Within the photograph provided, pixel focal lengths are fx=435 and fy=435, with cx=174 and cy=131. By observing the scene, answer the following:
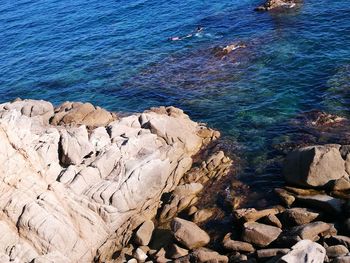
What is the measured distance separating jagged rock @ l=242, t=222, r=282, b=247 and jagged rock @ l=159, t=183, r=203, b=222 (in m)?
6.98

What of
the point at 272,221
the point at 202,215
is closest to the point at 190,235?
the point at 202,215

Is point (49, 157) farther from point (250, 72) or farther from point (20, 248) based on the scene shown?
point (250, 72)

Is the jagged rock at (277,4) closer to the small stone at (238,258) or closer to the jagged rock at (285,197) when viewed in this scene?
the jagged rock at (285,197)

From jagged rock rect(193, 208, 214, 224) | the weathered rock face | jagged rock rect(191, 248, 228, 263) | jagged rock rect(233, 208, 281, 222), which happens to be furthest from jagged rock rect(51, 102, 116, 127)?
jagged rock rect(191, 248, 228, 263)

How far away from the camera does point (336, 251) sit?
24766 mm

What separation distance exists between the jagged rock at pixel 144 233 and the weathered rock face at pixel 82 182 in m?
1.35

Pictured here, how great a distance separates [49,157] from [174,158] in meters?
11.0

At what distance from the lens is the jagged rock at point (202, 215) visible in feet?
109

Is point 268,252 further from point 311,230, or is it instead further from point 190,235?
point 190,235

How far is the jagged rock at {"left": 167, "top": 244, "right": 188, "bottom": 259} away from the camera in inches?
1176

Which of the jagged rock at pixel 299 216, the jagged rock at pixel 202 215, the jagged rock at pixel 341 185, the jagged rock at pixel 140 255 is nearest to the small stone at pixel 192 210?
the jagged rock at pixel 202 215

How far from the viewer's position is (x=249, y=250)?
28.4 metres

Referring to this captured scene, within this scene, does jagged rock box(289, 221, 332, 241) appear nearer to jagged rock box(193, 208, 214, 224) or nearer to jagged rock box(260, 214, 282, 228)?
jagged rock box(260, 214, 282, 228)

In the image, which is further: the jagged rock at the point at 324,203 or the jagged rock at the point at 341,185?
the jagged rock at the point at 341,185
